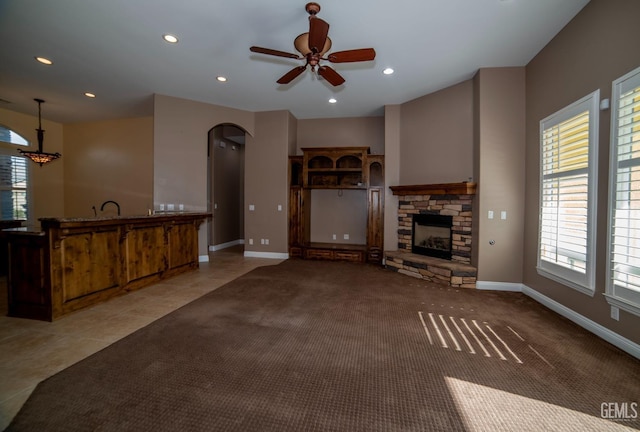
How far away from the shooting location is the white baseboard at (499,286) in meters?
3.95

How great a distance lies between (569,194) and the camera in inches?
116

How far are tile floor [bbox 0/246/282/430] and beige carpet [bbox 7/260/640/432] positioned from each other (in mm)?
141

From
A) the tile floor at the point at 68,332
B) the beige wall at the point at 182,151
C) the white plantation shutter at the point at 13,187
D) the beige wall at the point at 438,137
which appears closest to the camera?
the tile floor at the point at 68,332

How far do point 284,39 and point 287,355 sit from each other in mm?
3677

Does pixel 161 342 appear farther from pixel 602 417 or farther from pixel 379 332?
pixel 602 417

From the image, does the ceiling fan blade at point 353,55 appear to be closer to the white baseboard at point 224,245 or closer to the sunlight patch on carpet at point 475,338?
the sunlight patch on carpet at point 475,338

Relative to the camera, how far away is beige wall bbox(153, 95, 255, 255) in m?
5.28

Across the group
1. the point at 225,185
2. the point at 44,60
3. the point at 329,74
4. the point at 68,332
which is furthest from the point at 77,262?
the point at 225,185

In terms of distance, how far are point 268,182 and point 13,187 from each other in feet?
19.4

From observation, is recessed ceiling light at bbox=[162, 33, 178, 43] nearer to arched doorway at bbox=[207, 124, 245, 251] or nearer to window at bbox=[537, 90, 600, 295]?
arched doorway at bbox=[207, 124, 245, 251]

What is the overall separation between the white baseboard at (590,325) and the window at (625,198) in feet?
1.01

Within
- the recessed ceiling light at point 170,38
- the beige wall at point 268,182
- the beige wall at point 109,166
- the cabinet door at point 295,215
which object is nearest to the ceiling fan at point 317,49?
the recessed ceiling light at point 170,38
